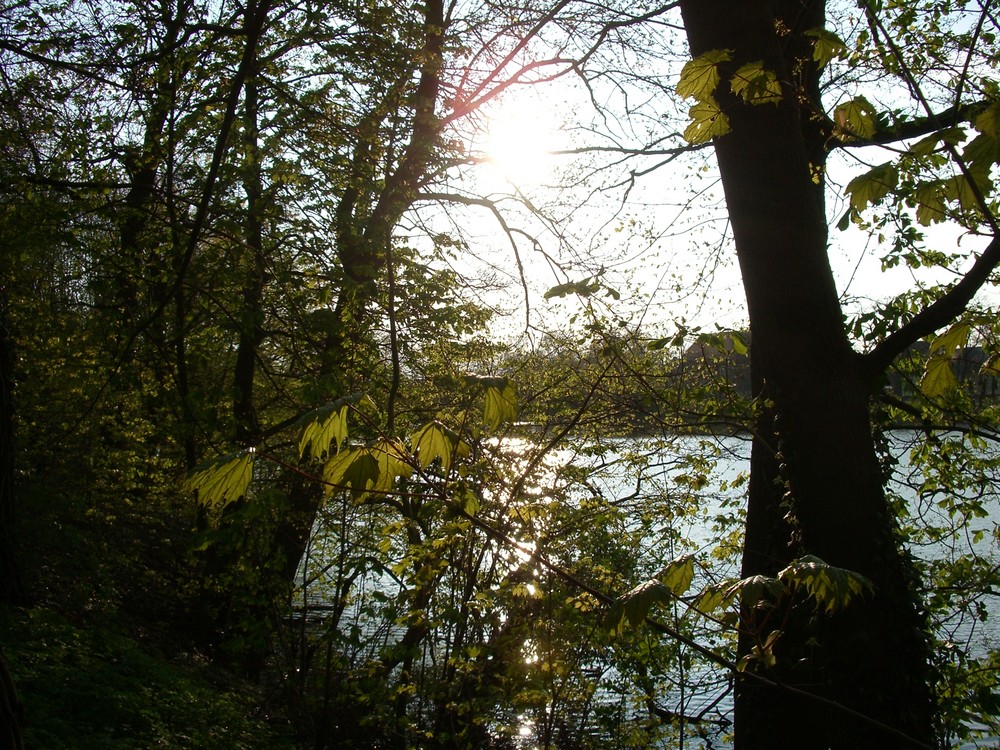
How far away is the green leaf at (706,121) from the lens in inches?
89.9

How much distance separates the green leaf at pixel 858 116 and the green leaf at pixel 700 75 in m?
0.34

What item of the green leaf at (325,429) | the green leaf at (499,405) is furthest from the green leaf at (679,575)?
the green leaf at (325,429)

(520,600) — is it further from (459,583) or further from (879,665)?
(879,665)

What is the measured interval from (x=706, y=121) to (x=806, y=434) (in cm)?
134

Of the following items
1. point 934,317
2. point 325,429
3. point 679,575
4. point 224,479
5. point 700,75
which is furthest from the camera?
point 934,317

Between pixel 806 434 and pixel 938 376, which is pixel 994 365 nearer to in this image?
pixel 938 376

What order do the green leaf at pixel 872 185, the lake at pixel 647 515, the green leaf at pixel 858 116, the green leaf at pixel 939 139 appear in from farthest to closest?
the lake at pixel 647 515 → the green leaf at pixel 858 116 → the green leaf at pixel 872 185 → the green leaf at pixel 939 139

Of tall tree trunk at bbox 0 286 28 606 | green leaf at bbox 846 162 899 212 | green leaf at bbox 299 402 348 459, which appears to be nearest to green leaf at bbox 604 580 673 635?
green leaf at bbox 299 402 348 459

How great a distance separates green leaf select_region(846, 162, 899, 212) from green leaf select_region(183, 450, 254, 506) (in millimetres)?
1330

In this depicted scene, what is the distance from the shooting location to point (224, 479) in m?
1.42

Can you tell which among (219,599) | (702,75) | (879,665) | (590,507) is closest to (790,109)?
(702,75)

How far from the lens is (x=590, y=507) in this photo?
17.7 ft

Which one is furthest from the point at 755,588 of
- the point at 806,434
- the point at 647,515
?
the point at 647,515

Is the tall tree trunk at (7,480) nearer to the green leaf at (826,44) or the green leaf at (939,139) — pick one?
the green leaf at (826,44)
